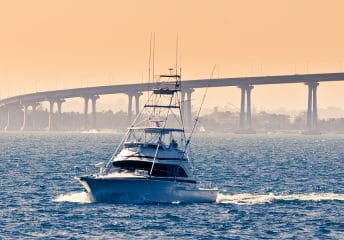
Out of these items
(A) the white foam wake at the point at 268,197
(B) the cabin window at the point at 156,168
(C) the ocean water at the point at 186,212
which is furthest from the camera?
(A) the white foam wake at the point at 268,197

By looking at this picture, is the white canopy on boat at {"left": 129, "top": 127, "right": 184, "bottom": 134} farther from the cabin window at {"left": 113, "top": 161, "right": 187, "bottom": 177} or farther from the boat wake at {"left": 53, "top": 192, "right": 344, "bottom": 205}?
the boat wake at {"left": 53, "top": 192, "right": 344, "bottom": 205}

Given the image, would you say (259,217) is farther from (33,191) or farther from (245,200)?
(33,191)

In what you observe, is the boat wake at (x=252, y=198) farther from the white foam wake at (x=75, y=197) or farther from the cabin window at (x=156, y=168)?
the cabin window at (x=156, y=168)

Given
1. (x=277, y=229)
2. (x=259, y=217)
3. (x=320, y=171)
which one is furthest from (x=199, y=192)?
(x=320, y=171)

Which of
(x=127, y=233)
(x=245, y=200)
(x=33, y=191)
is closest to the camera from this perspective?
(x=127, y=233)

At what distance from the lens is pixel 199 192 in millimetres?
65062

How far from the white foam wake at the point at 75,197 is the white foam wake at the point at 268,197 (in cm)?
780

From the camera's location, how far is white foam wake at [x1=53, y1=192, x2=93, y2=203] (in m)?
65.2

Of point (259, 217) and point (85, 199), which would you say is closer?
point (259, 217)

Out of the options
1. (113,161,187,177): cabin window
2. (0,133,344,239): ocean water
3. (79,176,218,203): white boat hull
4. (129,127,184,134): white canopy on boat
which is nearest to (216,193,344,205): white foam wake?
(0,133,344,239): ocean water

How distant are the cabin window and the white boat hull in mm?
748

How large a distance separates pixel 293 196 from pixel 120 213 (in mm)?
17108

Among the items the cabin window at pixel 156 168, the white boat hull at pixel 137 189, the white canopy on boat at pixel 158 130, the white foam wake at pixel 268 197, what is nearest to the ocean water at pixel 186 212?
Answer: the white foam wake at pixel 268 197

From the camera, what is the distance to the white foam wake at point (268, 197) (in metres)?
69.1
